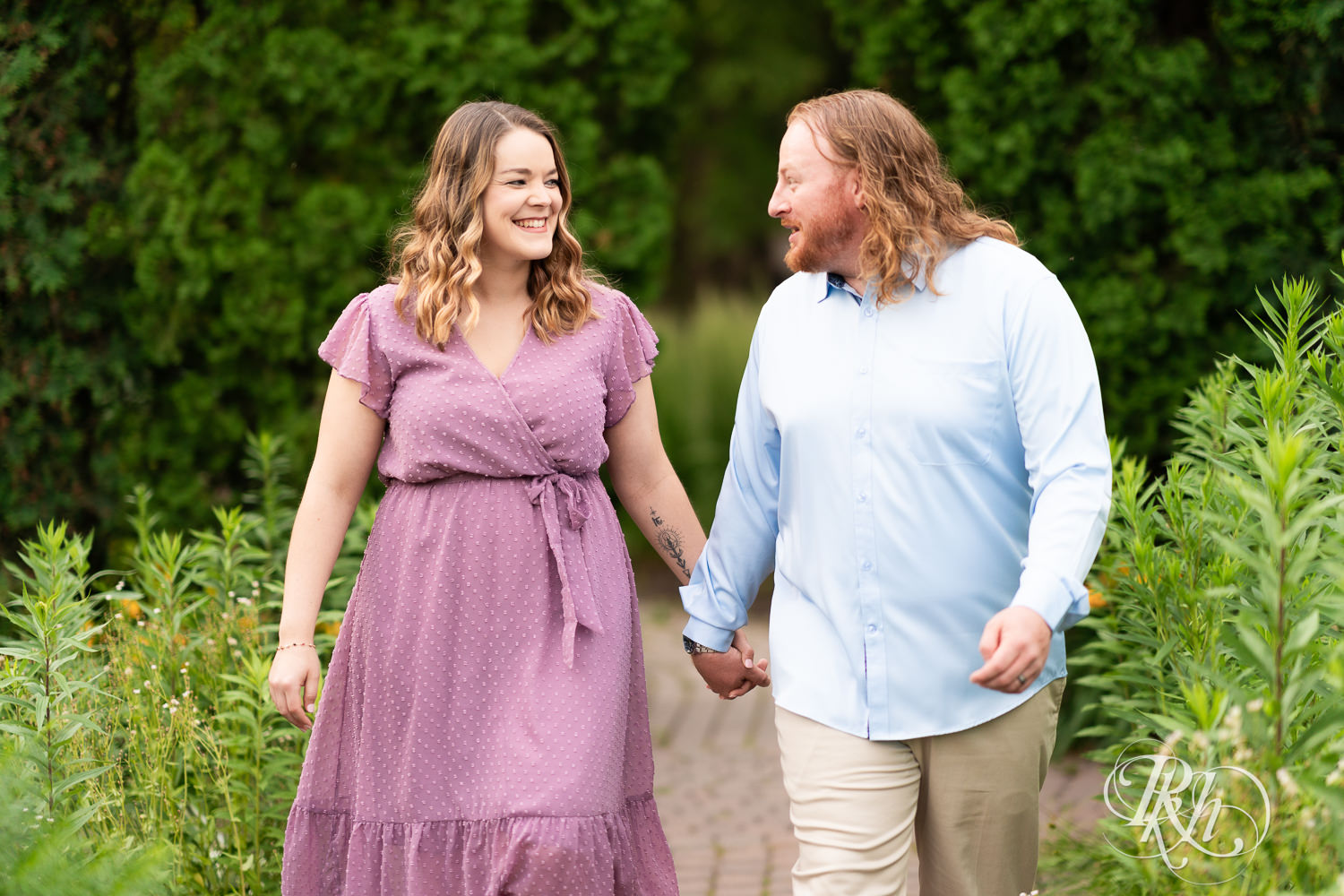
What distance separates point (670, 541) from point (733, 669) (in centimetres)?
36

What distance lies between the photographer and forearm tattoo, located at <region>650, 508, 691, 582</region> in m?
3.49

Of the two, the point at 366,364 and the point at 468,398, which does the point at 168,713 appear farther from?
the point at 468,398

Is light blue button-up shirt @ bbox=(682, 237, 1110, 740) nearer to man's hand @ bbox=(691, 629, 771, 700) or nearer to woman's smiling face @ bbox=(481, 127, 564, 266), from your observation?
man's hand @ bbox=(691, 629, 771, 700)

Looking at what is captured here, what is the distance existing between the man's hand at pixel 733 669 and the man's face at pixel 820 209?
35.2 inches

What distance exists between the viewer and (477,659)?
10.2 feet

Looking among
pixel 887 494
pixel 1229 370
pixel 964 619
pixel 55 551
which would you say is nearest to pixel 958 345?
pixel 887 494

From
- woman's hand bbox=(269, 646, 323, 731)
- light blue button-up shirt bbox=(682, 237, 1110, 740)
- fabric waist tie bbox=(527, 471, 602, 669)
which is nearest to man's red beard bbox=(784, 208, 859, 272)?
light blue button-up shirt bbox=(682, 237, 1110, 740)

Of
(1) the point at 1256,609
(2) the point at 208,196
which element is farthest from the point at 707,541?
(2) the point at 208,196

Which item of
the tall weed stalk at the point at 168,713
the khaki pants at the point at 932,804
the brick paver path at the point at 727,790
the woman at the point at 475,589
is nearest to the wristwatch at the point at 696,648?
the woman at the point at 475,589

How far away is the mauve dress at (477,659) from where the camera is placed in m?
3.02

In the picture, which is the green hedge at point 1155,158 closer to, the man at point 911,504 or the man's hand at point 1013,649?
the man at point 911,504

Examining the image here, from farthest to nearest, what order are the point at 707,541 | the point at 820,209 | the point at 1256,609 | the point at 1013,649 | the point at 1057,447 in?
the point at 707,541 < the point at 820,209 < the point at 1057,447 < the point at 1013,649 < the point at 1256,609

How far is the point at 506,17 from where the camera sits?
6441 millimetres

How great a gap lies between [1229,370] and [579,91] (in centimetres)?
374
